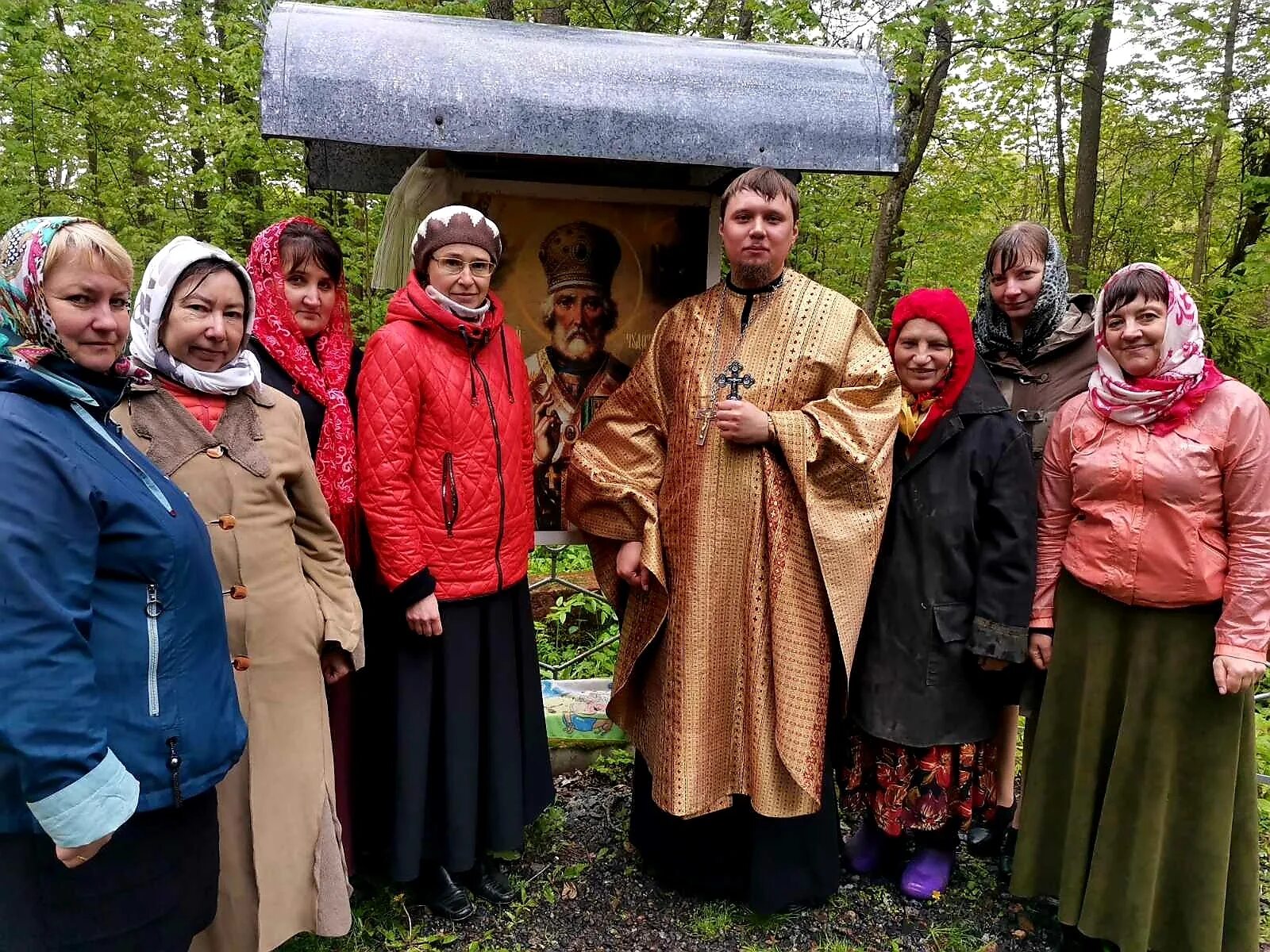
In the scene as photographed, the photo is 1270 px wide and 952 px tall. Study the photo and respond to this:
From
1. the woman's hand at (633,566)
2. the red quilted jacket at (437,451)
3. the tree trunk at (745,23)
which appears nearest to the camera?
the red quilted jacket at (437,451)

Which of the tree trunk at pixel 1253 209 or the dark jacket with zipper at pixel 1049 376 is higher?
the tree trunk at pixel 1253 209

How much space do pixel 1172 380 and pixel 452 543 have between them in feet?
6.76

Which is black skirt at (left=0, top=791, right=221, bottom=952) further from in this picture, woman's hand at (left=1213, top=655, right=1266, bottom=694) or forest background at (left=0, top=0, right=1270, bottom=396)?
forest background at (left=0, top=0, right=1270, bottom=396)

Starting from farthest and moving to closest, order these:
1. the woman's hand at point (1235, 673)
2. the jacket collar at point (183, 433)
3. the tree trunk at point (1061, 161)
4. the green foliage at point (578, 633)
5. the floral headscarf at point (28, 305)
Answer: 1. the tree trunk at point (1061, 161)
2. the green foliage at point (578, 633)
3. the woman's hand at point (1235, 673)
4. the jacket collar at point (183, 433)
5. the floral headscarf at point (28, 305)

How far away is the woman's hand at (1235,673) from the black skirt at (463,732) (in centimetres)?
199

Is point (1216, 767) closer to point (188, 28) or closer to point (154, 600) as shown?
point (154, 600)

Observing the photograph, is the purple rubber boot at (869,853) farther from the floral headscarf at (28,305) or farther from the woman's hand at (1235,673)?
the floral headscarf at (28,305)

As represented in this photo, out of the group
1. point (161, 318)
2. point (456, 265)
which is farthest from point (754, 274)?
point (161, 318)

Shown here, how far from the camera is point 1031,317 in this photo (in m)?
2.90

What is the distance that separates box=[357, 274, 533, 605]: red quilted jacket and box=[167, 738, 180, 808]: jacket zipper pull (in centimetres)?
92

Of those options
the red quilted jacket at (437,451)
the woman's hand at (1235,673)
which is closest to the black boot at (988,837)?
the woman's hand at (1235,673)

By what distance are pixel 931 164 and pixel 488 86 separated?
8.27 m

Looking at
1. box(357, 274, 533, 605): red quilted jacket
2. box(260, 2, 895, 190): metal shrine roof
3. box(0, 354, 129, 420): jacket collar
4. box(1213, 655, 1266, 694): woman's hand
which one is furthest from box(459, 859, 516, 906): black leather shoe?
box(260, 2, 895, 190): metal shrine roof

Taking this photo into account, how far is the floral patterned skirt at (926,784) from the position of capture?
2.76 metres
